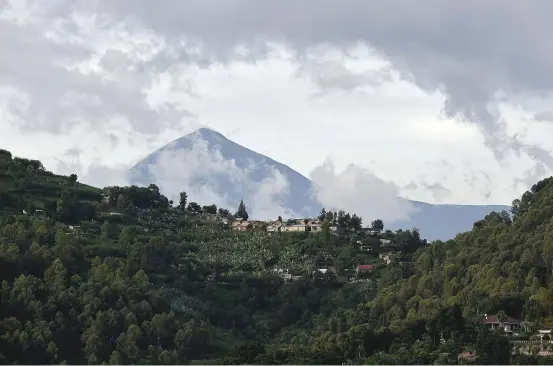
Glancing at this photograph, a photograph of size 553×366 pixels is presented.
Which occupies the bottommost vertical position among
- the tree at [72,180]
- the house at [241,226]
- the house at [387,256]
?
the house at [387,256]

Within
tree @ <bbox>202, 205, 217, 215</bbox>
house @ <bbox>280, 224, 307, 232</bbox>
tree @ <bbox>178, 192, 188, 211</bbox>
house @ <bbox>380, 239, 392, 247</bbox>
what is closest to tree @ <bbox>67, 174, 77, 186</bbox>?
tree @ <bbox>178, 192, 188, 211</bbox>

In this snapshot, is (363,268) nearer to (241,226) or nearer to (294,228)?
(294,228)

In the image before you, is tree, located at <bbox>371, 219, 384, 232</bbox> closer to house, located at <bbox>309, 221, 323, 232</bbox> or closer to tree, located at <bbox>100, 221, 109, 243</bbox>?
house, located at <bbox>309, 221, 323, 232</bbox>

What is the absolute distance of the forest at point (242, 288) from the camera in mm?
83688

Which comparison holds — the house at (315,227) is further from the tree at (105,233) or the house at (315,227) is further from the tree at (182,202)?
the tree at (105,233)

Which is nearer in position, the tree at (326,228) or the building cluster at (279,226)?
the tree at (326,228)

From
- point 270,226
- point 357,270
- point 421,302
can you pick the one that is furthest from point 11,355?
point 270,226

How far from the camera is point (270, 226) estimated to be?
524 ft

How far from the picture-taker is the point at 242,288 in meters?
123

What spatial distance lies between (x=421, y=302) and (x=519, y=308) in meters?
11.2

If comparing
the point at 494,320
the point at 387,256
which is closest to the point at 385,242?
the point at 387,256

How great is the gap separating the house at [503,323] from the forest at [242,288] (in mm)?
896

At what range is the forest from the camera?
275ft

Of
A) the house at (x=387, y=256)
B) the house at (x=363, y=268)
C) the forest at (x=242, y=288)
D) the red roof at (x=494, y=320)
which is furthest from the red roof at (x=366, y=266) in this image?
the red roof at (x=494, y=320)
